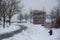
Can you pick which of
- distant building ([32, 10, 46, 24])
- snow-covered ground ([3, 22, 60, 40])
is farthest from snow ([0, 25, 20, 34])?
distant building ([32, 10, 46, 24])

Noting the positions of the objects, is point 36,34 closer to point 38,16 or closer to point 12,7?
point 38,16

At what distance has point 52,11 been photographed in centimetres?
174

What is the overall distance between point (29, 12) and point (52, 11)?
12.2 inches

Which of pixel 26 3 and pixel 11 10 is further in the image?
pixel 26 3

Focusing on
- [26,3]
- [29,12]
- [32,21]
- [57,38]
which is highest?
[26,3]

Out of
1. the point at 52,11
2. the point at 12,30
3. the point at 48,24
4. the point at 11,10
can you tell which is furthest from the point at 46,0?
the point at 12,30

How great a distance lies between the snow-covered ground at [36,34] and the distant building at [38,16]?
69 mm

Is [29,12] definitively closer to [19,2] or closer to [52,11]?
[19,2]

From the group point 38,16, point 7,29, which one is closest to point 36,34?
point 38,16

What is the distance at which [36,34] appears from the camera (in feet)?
5.84

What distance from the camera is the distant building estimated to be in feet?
5.74

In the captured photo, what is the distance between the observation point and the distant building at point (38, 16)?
5.74ft

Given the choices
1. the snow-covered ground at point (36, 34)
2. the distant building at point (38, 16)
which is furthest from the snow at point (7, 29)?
the distant building at point (38, 16)

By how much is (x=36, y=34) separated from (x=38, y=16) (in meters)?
0.25
